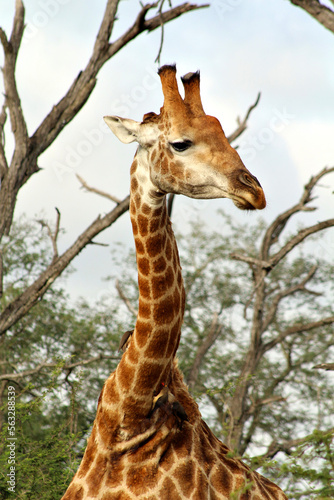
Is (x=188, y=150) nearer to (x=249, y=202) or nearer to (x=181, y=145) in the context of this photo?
(x=181, y=145)

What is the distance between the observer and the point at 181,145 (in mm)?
3688

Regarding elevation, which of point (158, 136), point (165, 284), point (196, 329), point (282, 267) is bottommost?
point (165, 284)

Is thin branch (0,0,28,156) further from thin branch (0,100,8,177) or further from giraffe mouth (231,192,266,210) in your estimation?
giraffe mouth (231,192,266,210)

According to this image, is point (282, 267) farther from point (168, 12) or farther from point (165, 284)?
point (165, 284)

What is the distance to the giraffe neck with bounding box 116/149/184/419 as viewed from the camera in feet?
12.4

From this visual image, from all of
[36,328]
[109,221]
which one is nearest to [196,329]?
[36,328]

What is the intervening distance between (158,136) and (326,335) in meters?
13.7

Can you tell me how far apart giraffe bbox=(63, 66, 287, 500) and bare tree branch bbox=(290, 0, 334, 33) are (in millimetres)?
4937

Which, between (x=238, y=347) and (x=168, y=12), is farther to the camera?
(x=238, y=347)

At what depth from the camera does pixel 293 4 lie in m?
8.52

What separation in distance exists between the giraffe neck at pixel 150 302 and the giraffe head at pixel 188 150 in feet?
0.44

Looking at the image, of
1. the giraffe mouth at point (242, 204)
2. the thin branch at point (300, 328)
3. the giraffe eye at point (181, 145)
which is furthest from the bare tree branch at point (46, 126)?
the giraffe mouth at point (242, 204)

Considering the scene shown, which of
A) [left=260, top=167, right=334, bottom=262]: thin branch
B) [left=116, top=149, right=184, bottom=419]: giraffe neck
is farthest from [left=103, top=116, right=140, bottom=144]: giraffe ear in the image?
[left=260, top=167, right=334, bottom=262]: thin branch

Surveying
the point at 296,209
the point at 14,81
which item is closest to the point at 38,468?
the point at 14,81
